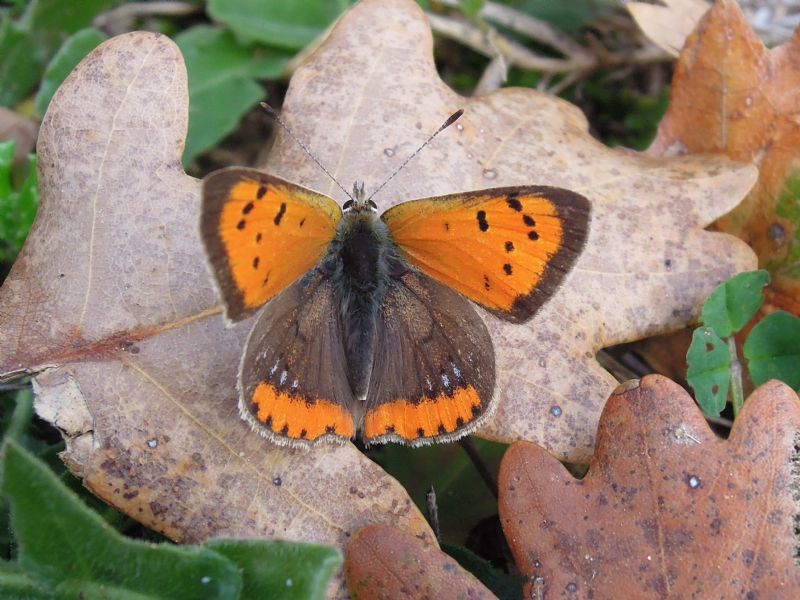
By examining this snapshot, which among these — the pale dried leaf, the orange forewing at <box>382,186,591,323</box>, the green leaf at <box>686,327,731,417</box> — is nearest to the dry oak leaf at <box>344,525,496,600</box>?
the orange forewing at <box>382,186,591,323</box>

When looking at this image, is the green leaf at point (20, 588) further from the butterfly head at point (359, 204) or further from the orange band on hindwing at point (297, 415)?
the butterfly head at point (359, 204)

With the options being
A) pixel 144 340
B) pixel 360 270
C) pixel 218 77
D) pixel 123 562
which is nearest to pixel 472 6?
pixel 218 77

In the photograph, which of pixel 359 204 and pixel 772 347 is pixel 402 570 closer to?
pixel 359 204

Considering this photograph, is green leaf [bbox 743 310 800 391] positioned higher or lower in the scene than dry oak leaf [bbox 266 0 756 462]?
lower

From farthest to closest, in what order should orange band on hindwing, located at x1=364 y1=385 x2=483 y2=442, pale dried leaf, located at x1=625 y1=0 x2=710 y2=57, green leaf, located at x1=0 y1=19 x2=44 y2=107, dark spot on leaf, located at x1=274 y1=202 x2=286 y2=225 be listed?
1. green leaf, located at x1=0 y1=19 x2=44 y2=107
2. pale dried leaf, located at x1=625 y1=0 x2=710 y2=57
3. orange band on hindwing, located at x1=364 y1=385 x2=483 y2=442
4. dark spot on leaf, located at x1=274 y1=202 x2=286 y2=225

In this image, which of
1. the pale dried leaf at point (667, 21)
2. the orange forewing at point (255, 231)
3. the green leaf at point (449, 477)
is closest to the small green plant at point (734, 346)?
the green leaf at point (449, 477)

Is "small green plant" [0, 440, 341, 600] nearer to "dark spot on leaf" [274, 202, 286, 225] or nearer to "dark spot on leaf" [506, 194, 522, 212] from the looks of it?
"dark spot on leaf" [274, 202, 286, 225]
